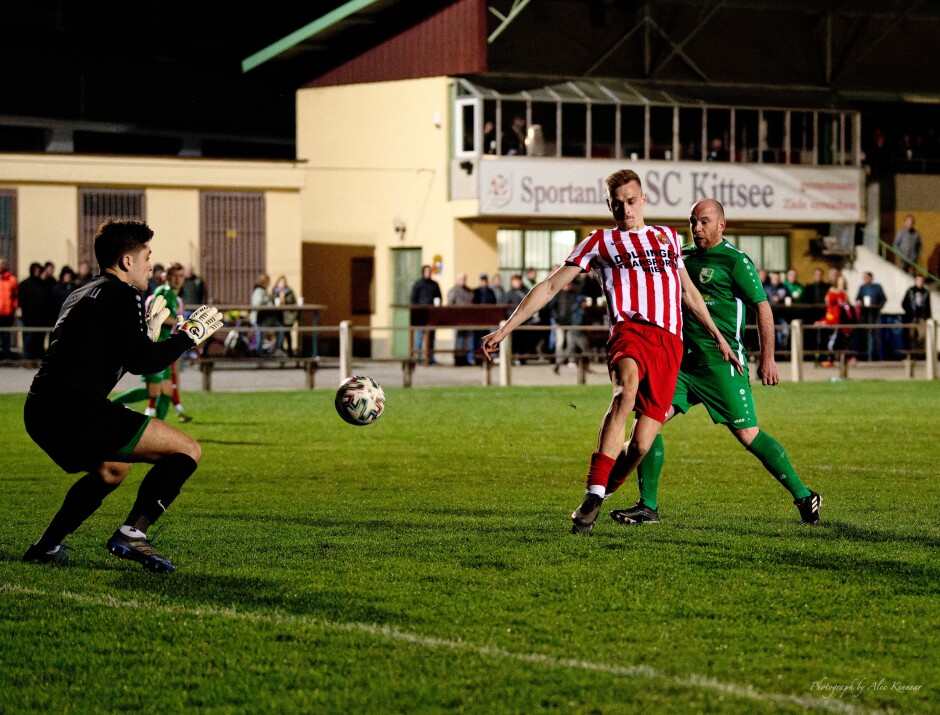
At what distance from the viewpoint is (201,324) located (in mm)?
7145

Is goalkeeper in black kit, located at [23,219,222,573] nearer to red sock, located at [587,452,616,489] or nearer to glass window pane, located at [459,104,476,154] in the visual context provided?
red sock, located at [587,452,616,489]

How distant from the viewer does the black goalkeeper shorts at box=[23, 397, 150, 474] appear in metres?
7.04

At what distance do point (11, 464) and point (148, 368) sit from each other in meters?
6.92

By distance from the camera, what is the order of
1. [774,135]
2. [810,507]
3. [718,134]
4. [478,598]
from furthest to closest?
[774,135] < [718,134] < [810,507] < [478,598]

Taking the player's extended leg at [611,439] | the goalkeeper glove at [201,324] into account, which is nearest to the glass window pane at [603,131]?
the player's extended leg at [611,439]

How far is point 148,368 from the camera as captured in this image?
6.98 meters

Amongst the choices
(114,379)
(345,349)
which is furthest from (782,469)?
(345,349)

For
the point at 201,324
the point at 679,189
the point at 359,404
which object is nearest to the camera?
the point at 201,324

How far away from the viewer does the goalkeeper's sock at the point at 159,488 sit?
7.32 m

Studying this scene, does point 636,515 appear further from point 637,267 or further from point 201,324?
point 201,324

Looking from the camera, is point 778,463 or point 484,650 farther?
point 778,463

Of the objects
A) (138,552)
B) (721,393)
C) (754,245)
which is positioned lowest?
(138,552)

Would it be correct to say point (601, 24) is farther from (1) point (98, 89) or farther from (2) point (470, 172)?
(1) point (98, 89)

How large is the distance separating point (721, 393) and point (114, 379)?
12.1ft
